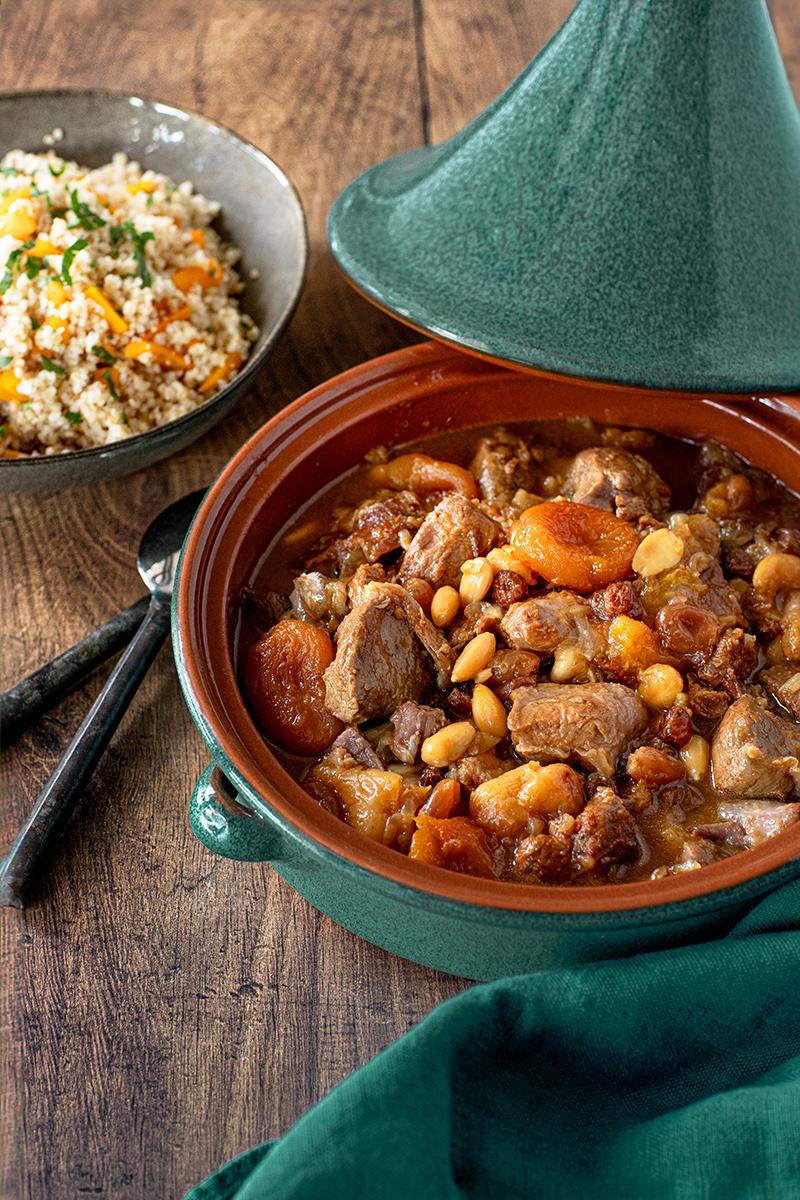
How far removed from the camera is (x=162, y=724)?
228cm

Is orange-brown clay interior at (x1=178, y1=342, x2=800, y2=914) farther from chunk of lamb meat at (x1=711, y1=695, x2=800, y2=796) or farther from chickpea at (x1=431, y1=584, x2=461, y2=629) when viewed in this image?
chickpea at (x1=431, y1=584, x2=461, y2=629)

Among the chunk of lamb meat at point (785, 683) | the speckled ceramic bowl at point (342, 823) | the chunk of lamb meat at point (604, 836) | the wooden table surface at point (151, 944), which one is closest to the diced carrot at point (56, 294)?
the wooden table surface at point (151, 944)

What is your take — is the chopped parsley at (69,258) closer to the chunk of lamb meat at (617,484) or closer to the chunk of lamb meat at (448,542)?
the chunk of lamb meat at (448,542)

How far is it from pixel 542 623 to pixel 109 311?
1.40 metres

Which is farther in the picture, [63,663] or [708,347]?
[63,663]

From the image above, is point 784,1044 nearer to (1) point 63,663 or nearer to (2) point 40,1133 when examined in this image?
(2) point 40,1133

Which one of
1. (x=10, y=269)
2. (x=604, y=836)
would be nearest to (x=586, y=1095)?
(x=604, y=836)

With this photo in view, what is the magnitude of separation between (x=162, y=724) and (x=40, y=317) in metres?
1.10

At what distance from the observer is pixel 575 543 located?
215cm

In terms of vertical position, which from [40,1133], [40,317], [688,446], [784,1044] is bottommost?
[40,1133]

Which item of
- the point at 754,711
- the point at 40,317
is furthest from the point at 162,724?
the point at 754,711

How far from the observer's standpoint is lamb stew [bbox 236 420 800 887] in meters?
1.81

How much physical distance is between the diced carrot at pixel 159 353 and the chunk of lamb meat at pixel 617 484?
1.07 m

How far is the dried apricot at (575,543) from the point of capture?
212cm
